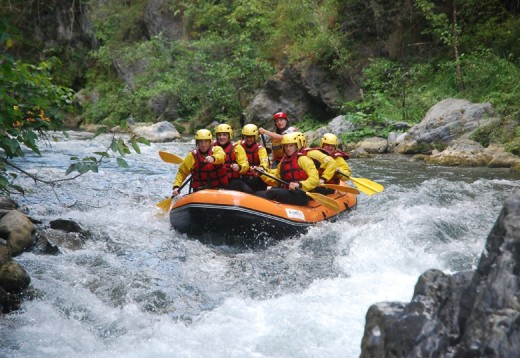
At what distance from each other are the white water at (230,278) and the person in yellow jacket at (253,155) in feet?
3.71

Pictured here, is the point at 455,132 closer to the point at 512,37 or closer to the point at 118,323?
the point at 512,37

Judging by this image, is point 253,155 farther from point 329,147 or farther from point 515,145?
point 515,145

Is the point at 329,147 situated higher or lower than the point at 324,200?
higher

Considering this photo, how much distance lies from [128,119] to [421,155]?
12420 mm

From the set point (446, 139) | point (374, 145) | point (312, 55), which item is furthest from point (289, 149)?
point (312, 55)

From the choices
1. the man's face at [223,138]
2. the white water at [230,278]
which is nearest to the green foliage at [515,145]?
the white water at [230,278]

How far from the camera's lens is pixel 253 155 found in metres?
7.83

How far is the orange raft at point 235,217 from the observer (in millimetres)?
6367

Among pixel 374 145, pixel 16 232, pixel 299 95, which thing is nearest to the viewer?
pixel 16 232

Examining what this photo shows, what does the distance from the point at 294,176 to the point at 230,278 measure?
1.93m

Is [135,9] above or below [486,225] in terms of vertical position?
above

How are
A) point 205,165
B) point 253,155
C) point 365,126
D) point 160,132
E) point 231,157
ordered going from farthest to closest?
1. point 160,132
2. point 365,126
3. point 253,155
4. point 231,157
5. point 205,165

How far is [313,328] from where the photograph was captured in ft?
13.6

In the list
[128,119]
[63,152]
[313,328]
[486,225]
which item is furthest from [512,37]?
[128,119]
